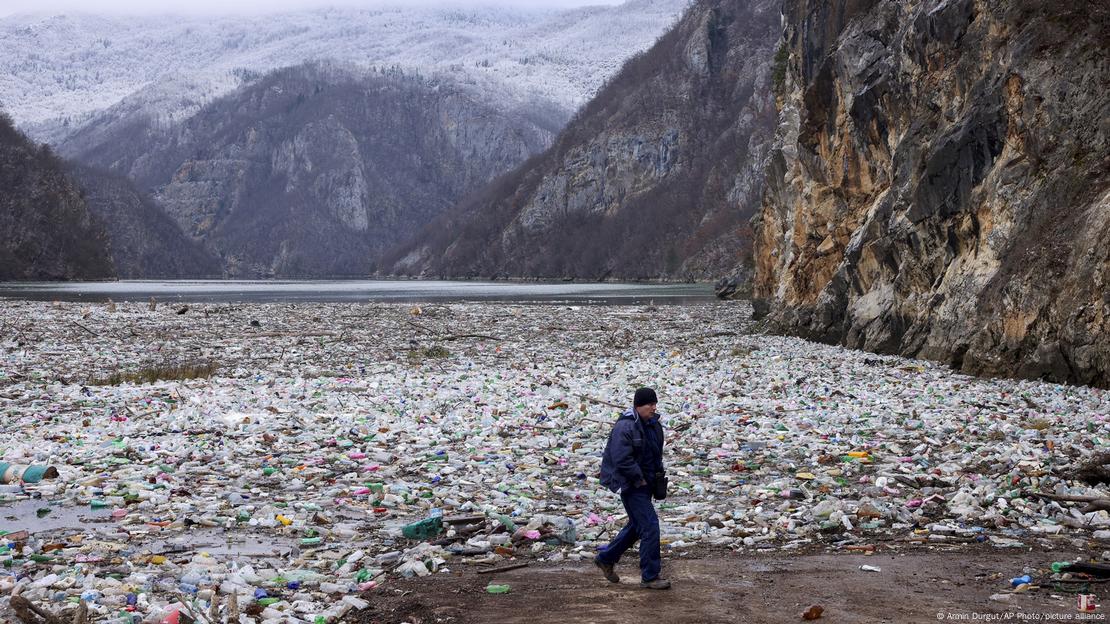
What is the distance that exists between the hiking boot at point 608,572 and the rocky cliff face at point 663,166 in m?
130

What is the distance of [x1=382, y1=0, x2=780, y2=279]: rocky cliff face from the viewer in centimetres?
15125

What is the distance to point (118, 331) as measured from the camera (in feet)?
121

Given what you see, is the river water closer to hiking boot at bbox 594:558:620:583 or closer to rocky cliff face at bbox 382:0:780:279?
rocky cliff face at bbox 382:0:780:279

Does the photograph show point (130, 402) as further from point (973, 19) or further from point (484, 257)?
point (484, 257)

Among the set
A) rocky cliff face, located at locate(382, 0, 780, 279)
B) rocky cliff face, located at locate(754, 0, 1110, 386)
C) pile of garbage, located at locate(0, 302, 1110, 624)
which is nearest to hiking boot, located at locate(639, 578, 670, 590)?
pile of garbage, located at locate(0, 302, 1110, 624)

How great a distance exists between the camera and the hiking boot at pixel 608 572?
7.75 meters

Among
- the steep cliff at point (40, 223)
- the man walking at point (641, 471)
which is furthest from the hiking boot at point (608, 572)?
the steep cliff at point (40, 223)

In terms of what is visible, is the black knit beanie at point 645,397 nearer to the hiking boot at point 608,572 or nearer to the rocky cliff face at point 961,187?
the hiking boot at point 608,572

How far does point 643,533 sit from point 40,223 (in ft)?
471

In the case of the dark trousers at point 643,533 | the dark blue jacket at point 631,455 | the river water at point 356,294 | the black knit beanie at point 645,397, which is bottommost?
the river water at point 356,294

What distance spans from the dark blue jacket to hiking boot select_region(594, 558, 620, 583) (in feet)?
2.30

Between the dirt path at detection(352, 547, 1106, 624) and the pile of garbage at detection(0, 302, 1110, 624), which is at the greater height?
the dirt path at detection(352, 547, 1106, 624)

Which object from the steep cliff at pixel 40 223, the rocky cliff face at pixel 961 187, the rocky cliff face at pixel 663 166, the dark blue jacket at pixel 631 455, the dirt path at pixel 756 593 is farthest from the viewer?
the rocky cliff face at pixel 663 166

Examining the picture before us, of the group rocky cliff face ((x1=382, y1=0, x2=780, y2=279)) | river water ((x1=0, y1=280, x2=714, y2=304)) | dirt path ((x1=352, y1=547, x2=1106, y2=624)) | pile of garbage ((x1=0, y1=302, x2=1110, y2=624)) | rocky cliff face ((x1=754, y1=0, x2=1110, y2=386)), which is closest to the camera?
dirt path ((x1=352, y1=547, x2=1106, y2=624))
